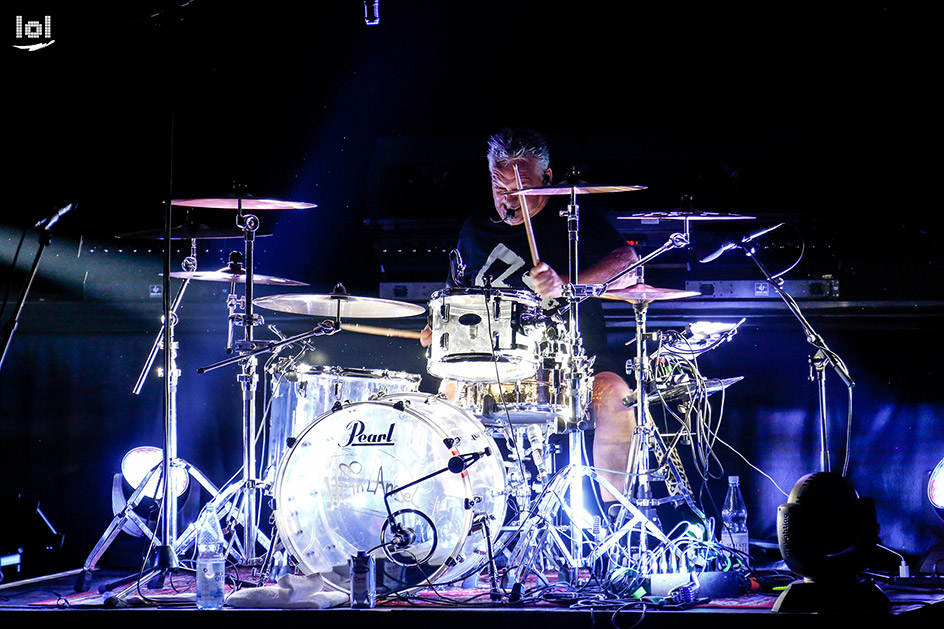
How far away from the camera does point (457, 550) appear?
3.54 metres

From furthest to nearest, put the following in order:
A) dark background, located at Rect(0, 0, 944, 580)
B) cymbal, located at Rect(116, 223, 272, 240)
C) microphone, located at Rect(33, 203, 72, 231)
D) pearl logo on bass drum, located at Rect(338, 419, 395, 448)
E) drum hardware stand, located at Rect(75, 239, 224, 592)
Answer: dark background, located at Rect(0, 0, 944, 580) → cymbal, located at Rect(116, 223, 272, 240) → pearl logo on bass drum, located at Rect(338, 419, 395, 448) → drum hardware stand, located at Rect(75, 239, 224, 592) → microphone, located at Rect(33, 203, 72, 231)

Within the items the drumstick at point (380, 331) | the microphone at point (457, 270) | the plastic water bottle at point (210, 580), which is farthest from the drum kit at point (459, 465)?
the drumstick at point (380, 331)

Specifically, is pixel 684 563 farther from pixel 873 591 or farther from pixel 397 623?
pixel 397 623

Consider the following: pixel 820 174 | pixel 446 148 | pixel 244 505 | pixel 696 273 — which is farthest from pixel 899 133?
pixel 244 505

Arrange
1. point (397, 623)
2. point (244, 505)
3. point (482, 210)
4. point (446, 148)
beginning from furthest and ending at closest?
point (446, 148), point (482, 210), point (244, 505), point (397, 623)

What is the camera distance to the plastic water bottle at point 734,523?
13.5 feet

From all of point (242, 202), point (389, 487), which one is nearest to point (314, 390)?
point (389, 487)

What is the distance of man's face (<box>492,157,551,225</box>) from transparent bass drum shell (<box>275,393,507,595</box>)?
4.43ft

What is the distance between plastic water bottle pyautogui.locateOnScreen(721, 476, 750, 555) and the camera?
13.5ft

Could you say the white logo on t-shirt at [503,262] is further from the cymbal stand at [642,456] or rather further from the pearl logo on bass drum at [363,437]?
the pearl logo on bass drum at [363,437]

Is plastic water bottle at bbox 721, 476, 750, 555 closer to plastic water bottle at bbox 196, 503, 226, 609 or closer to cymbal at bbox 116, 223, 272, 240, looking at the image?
plastic water bottle at bbox 196, 503, 226, 609

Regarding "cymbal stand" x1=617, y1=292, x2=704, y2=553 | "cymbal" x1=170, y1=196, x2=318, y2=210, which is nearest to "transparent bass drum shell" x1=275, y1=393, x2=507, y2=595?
"cymbal stand" x1=617, y1=292, x2=704, y2=553

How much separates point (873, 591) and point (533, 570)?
1229mm

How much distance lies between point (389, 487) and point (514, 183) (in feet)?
5.90
